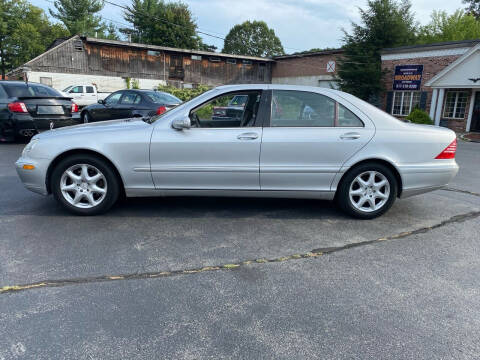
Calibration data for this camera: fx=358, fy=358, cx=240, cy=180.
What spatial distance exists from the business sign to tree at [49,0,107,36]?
4865 cm

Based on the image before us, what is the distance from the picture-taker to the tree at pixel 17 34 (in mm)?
45875

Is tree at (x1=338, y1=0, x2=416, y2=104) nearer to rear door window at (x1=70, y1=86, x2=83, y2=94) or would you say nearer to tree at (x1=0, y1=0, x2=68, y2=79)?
rear door window at (x1=70, y1=86, x2=83, y2=94)

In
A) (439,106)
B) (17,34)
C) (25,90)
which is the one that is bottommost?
(25,90)

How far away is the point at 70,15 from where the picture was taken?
5525 cm

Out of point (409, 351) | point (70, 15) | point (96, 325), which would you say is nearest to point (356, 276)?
point (409, 351)

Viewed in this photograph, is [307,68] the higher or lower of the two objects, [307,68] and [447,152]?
the higher

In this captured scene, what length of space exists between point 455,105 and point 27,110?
20837 millimetres

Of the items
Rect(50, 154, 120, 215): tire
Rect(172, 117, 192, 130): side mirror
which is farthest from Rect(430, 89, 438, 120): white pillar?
Rect(50, 154, 120, 215): tire

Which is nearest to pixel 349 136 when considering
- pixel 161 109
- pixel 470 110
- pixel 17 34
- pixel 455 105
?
pixel 161 109

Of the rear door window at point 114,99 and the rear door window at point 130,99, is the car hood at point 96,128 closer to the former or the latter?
the rear door window at point 130,99

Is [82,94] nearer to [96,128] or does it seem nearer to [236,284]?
[96,128]

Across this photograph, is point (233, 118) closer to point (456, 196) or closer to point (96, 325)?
point (96, 325)

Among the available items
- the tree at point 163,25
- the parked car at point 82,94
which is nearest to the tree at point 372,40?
the parked car at point 82,94

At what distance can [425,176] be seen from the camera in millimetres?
4281
